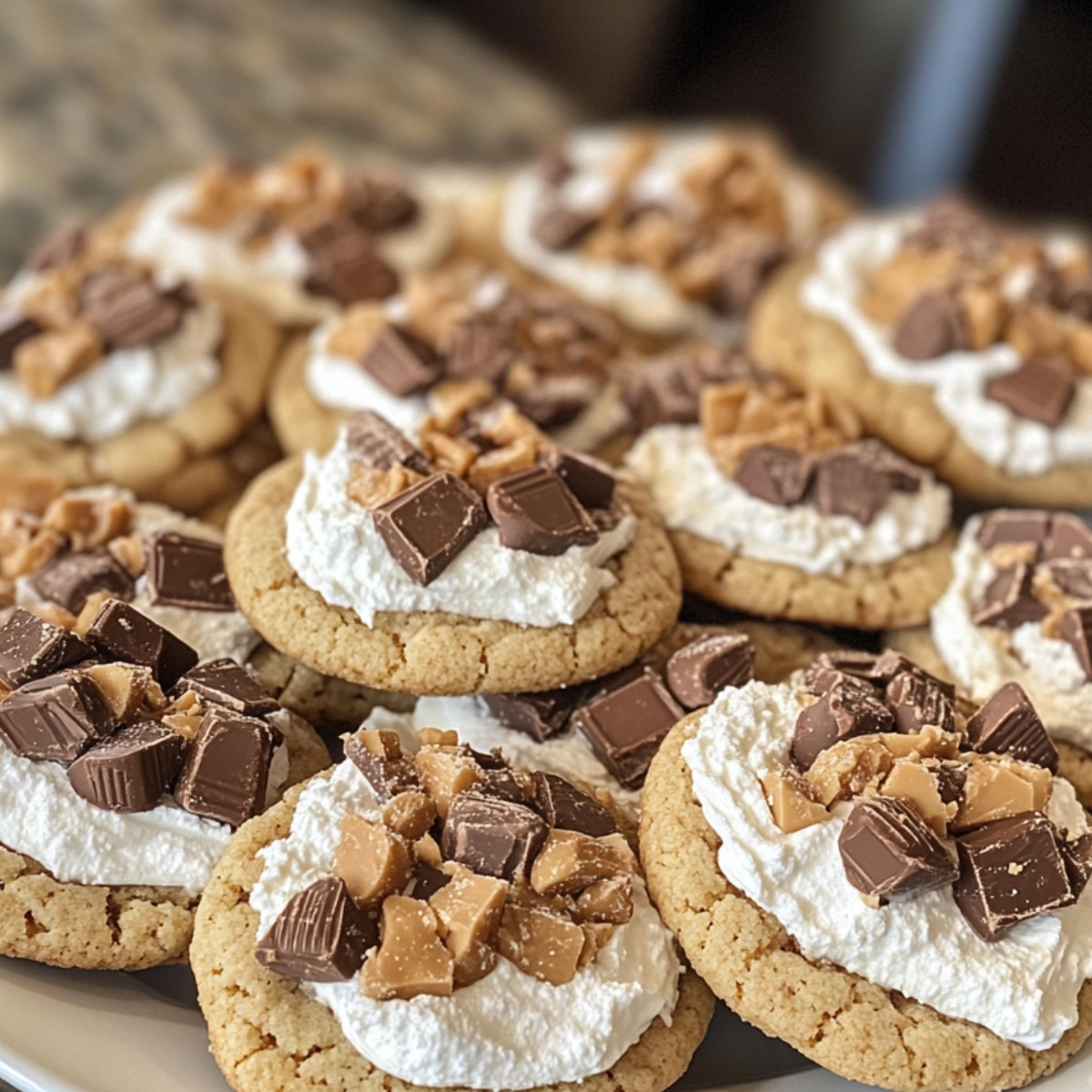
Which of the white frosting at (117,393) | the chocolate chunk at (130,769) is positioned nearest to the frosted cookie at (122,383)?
the white frosting at (117,393)

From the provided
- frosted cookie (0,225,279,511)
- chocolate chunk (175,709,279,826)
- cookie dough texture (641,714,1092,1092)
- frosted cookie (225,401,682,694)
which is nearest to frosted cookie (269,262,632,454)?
frosted cookie (0,225,279,511)

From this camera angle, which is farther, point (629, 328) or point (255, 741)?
point (629, 328)

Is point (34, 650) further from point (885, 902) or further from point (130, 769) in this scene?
point (885, 902)

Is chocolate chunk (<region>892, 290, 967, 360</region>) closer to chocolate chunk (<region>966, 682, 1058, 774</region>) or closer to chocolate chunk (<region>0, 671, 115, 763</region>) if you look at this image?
chocolate chunk (<region>966, 682, 1058, 774</region>)

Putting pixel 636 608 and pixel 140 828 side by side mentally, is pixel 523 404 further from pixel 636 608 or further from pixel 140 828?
pixel 140 828

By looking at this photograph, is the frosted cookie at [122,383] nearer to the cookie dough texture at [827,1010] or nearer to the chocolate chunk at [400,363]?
the chocolate chunk at [400,363]

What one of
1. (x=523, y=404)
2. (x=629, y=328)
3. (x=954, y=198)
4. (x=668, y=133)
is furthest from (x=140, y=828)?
(x=668, y=133)
